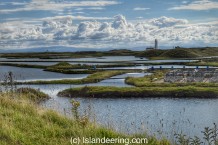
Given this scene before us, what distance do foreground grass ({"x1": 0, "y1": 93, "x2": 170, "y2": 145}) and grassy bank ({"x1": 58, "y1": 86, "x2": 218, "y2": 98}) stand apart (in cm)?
4093

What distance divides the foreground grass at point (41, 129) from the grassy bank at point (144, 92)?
40930 mm

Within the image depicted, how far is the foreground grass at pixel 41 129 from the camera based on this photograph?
33.8 ft

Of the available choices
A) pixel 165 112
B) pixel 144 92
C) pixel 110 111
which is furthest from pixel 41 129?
pixel 144 92

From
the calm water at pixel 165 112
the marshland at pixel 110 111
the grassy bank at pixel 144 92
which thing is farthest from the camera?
the grassy bank at pixel 144 92

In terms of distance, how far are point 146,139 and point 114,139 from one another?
1134mm

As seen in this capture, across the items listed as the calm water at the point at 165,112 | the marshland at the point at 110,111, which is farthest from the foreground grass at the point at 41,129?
the calm water at the point at 165,112

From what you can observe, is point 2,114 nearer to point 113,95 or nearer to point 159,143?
point 159,143

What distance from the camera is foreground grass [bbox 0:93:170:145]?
10292mm

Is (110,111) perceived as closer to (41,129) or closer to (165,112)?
(165,112)

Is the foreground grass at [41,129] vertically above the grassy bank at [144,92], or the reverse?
the foreground grass at [41,129]

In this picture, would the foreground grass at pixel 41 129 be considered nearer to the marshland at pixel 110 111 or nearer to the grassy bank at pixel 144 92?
the marshland at pixel 110 111

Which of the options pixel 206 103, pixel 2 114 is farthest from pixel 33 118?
pixel 206 103

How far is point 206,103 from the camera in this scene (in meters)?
47.2

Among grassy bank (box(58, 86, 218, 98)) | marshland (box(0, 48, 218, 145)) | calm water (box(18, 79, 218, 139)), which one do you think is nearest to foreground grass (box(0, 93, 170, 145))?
marshland (box(0, 48, 218, 145))
